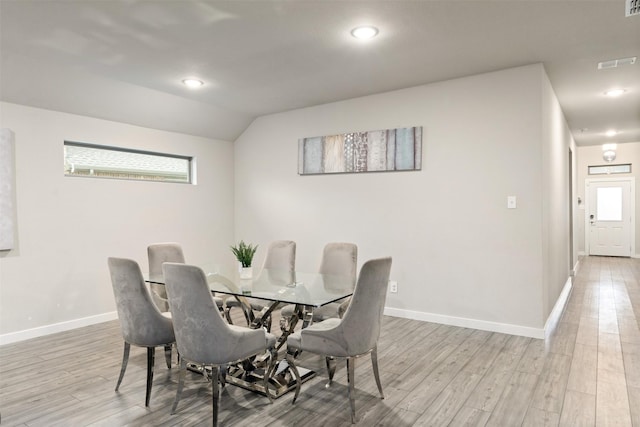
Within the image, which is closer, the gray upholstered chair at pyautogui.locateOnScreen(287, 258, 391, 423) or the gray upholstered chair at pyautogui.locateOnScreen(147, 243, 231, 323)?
the gray upholstered chair at pyautogui.locateOnScreen(287, 258, 391, 423)

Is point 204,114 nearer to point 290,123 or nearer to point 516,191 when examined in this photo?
point 290,123

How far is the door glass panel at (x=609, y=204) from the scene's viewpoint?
9375mm

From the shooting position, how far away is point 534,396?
268cm

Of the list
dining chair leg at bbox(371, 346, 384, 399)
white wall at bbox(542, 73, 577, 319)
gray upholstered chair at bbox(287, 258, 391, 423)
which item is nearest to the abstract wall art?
white wall at bbox(542, 73, 577, 319)

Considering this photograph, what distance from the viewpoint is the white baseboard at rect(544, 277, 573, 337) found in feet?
13.4

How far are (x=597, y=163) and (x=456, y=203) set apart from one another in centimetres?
743

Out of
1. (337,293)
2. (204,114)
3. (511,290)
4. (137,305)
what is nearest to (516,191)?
(511,290)

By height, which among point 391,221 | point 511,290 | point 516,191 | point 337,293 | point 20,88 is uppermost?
point 20,88

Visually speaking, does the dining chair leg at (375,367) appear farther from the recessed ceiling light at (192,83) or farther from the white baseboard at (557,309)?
the recessed ceiling light at (192,83)

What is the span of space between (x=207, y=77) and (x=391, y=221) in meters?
2.58

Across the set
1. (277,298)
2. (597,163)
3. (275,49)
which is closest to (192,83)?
(275,49)

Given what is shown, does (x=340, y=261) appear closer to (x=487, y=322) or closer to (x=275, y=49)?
(x=487, y=322)

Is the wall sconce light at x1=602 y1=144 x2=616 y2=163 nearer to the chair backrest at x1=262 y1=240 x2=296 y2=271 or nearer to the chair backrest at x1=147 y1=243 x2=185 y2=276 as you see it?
the chair backrest at x1=262 y1=240 x2=296 y2=271

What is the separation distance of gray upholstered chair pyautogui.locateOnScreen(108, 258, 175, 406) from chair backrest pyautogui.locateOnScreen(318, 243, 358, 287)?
160cm
